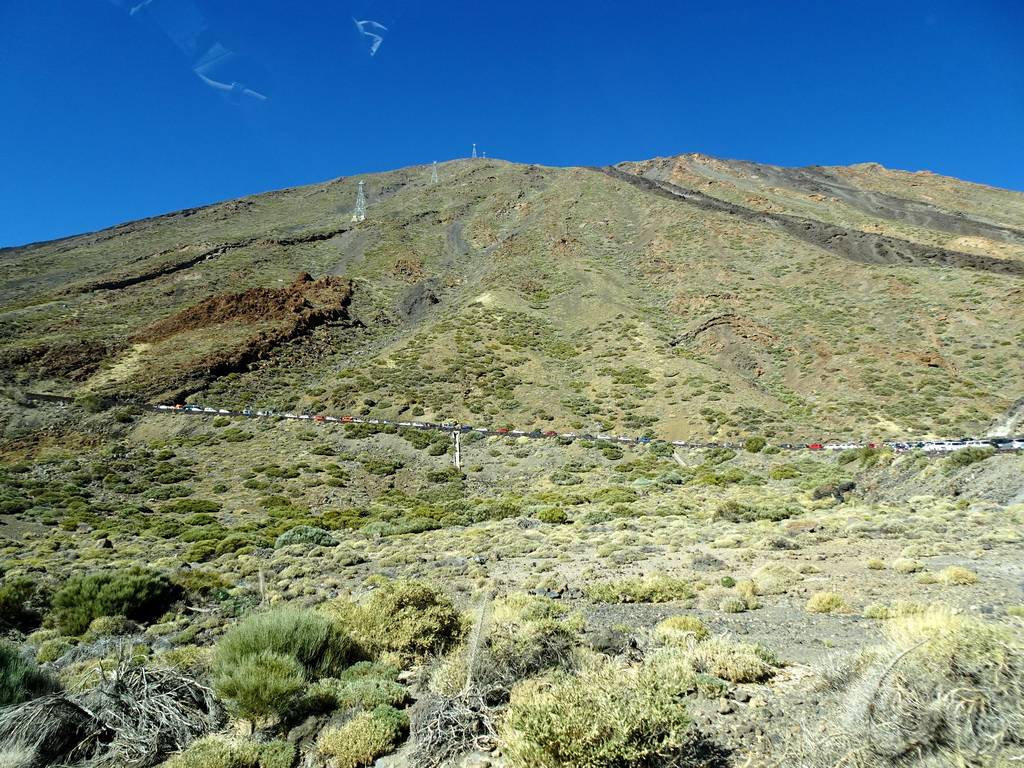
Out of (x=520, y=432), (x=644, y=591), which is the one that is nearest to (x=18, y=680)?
(x=644, y=591)

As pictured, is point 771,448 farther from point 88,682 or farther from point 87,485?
point 87,485

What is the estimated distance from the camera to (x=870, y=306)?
42750 mm

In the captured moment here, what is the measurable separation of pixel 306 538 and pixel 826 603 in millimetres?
13787

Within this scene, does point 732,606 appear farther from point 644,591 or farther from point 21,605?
point 21,605

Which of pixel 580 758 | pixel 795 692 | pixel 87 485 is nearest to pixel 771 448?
pixel 795 692

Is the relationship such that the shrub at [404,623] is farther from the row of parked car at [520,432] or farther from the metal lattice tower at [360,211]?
the metal lattice tower at [360,211]

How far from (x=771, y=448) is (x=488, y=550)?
61.8 ft

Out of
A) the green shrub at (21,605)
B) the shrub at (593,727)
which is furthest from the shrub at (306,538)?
the shrub at (593,727)

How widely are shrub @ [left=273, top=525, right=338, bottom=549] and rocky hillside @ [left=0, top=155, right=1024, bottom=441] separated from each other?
17.9 m

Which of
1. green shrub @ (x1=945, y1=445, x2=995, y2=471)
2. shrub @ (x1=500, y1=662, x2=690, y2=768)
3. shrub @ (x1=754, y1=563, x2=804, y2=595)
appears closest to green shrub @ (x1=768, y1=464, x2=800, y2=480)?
green shrub @ (x1=945, y1=445, x2=995, y2=471)

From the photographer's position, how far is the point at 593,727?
10.9ft

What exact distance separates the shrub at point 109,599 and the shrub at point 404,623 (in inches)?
165

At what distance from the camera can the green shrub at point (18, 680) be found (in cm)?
481

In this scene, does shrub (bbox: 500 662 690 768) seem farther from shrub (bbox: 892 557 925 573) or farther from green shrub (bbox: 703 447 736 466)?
green shrub (bbox: 703 447 736 466)
